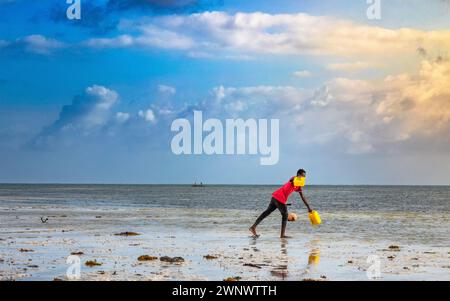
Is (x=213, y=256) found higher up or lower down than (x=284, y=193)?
lower down

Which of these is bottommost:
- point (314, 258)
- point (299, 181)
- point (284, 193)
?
point (314, 258)

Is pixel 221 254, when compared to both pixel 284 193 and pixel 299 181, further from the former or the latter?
pixel 284 193

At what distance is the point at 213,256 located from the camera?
17.7 meters

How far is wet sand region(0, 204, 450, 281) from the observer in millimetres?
14555

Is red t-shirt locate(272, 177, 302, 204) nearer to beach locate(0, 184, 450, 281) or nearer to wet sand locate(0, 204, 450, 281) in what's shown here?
wet sand locate(0, 204, 450, 281)

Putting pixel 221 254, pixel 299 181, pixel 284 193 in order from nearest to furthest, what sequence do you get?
pixel 221 254
pixel 299 181
pixel 284 193

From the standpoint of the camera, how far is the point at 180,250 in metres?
19.5

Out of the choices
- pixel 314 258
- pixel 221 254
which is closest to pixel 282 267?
pixel 314 258

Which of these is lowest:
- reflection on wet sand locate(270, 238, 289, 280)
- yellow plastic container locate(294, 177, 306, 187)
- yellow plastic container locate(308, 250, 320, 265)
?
yellow plastic container locate(308, 250, 320, 265)

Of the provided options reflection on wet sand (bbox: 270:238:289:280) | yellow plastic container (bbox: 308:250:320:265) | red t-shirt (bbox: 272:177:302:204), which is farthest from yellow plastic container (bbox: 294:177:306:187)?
yellow plastic container (bbox: 308:250:320:265)

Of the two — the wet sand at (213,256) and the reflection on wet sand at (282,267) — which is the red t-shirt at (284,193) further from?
the reflection on wet sand at (282,267)

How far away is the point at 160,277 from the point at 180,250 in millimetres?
5461

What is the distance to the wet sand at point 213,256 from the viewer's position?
47.8 feet
